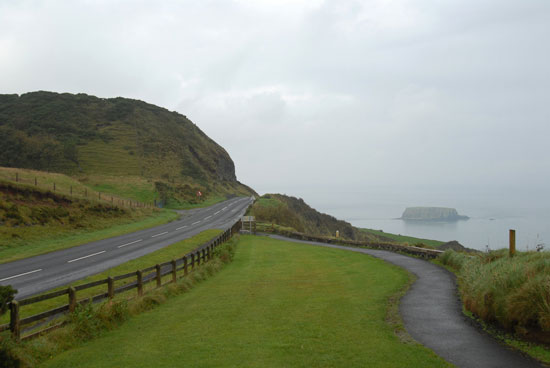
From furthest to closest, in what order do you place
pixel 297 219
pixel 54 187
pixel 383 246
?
pixel 297 219, pixel 54 187, pixel 383 246

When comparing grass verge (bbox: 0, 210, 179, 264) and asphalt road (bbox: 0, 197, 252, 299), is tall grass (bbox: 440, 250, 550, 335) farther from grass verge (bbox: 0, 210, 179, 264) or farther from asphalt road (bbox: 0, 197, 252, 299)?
grass verge (bbox: 0, 210, 179, 264)

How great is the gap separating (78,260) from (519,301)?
2240 centimetres

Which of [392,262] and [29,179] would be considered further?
[29,179]

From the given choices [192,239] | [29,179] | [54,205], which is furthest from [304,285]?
[29,179]

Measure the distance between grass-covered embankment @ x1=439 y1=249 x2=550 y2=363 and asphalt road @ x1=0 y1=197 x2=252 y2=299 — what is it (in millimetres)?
15861

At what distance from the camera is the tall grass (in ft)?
Answer: 28.9

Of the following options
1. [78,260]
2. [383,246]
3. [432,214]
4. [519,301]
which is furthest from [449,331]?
[432,214]

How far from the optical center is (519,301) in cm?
916

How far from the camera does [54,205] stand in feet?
124

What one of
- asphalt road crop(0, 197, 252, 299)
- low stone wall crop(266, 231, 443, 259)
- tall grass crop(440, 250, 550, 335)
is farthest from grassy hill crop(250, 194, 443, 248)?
tall grass crop(440, 250, 550, 335)

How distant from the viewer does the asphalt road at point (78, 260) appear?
18.0 meters

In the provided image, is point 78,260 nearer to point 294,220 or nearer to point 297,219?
point 294,220

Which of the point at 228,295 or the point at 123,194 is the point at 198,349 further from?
the point at 123,194

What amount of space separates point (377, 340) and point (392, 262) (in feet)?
50.2
